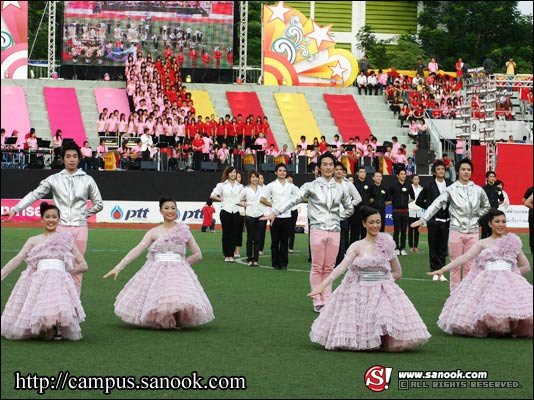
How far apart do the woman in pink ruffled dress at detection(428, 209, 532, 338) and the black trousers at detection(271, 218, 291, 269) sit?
8.71 m

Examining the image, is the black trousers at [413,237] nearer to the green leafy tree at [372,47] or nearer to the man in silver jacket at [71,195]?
the man in silver jacket at [71,195]

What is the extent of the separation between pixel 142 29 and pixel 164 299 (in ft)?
112

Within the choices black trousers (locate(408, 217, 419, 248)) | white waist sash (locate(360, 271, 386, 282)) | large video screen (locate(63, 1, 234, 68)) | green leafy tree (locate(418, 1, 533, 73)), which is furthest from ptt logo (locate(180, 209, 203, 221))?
green leafy tree (locate(418, 1, 533, 73))

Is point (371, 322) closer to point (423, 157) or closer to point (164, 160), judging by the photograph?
point (164, 160)

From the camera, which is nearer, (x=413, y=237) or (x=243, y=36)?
(x=413, y=237)

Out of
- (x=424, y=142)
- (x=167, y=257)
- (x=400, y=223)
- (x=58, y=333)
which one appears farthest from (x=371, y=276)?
(x=424, y=142)

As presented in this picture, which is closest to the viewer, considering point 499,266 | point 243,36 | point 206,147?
point 499,266

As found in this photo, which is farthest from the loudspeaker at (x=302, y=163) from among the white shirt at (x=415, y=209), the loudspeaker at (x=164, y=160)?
the white shirt at (x=415, y=209)

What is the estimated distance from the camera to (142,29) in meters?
45.4

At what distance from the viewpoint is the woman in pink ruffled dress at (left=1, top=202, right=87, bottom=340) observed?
10.8 meters

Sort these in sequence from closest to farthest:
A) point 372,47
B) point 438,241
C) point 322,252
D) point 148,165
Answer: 1. point 322,252
2. point 438,241
3. point 148,165
4. point 372,47

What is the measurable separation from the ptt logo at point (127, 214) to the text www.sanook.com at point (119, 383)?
24.6 meters

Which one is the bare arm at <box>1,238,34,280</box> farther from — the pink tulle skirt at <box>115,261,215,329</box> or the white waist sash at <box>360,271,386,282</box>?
the white waist sash at <box>360,271,386,282</box>

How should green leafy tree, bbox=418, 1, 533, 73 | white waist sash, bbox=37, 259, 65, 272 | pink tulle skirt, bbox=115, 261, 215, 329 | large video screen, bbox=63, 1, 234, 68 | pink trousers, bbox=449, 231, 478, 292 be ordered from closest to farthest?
white waist sash, bbox=37, 259, 65, 272, pink tulle skirt, bbox=115, 261, 215, 329, pink trousers, bbox=449, 231, 478, 292, large video screen, bbox=63, 1, 234, 68, green leafy tree, bbox=418, 1, 533, 73
